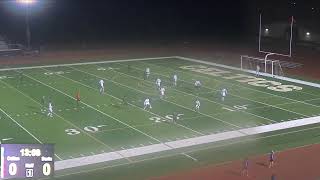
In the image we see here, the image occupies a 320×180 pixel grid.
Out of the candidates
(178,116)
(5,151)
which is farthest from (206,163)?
(5,151)

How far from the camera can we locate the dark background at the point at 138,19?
4335 centimetres

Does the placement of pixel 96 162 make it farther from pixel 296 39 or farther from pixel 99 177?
pixel 296 39

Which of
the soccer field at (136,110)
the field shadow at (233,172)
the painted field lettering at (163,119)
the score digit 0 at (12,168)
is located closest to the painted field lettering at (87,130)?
the soccer field at (136,110)

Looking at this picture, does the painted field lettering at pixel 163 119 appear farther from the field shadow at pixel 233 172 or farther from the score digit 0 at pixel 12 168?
the score digit 0 at pixel 12 168

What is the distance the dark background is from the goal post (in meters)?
11.5

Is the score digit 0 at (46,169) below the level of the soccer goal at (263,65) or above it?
above

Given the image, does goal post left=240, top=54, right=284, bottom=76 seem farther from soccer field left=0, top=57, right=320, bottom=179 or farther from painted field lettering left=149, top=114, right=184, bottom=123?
painted field lettering left=149, top=114, right=184, bottom=123

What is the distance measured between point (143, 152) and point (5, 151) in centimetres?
678

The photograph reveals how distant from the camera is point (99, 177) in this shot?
13359mm

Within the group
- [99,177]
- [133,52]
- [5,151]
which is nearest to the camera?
[5,151]
